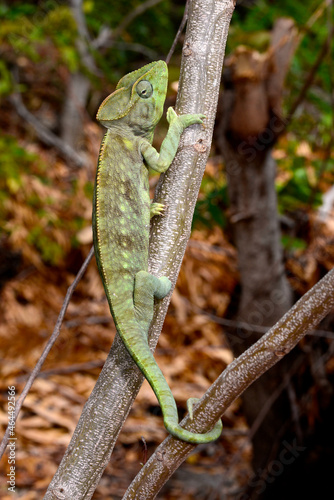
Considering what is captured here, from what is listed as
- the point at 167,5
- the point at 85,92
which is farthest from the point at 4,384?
the point at 167,5

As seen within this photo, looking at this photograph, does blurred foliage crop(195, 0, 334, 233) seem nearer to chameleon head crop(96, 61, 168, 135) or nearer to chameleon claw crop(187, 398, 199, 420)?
chameleon head crop(96, 61, 168, 135)

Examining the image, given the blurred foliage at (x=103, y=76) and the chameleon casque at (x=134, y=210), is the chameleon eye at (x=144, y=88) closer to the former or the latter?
the chameleon casque at (x=134, y=210)

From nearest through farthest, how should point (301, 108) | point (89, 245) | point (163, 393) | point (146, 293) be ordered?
1. point (163, 393)
2. point (146, 293)
3. point (89, 245)
4. point (301, 108)

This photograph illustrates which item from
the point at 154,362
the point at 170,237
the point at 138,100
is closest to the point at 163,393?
the point at 154,362

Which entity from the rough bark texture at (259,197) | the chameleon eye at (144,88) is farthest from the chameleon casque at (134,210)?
the rough bark texture at (259,197)

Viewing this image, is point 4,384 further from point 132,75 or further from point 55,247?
point 132,75

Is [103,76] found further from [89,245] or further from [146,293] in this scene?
[146,293]

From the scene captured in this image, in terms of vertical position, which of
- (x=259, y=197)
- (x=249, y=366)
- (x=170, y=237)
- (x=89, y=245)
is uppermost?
(x=259, y=197)
